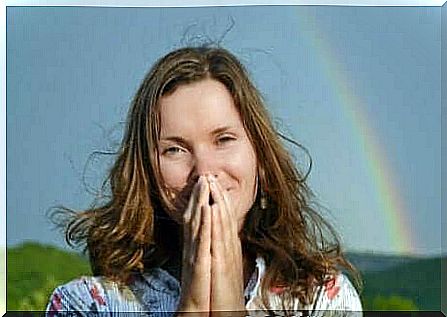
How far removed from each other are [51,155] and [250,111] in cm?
81

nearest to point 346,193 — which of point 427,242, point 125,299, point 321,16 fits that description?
point 427,242

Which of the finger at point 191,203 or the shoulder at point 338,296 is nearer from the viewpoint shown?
the finger at point 191,203

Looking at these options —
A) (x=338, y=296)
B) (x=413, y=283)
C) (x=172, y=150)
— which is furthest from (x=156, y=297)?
(x=413, y=283)

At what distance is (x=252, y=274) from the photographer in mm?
3941

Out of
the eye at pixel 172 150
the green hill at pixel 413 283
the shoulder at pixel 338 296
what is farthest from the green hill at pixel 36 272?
the green hill at pixel 413 283

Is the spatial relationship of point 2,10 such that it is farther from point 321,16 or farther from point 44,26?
point 321,16

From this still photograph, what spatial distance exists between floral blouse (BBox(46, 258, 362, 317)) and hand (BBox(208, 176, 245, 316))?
0.29 feet

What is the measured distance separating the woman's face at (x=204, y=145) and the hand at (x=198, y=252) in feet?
0.16

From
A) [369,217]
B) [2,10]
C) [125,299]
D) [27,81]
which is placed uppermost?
[2,10]

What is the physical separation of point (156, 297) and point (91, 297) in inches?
10.4

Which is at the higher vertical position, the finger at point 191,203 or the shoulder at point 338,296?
the finger at point 191,203

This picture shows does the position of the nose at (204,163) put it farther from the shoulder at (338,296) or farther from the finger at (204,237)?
the shoulder at (338,296)

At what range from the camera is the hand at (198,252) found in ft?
12.7

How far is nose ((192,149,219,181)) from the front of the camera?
12.6ft
